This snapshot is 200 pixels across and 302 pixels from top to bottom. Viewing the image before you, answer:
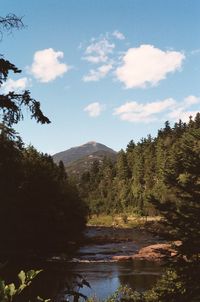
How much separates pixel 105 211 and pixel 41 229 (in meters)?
129

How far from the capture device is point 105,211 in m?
160

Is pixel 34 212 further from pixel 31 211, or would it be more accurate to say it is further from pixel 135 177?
pixel 135 177

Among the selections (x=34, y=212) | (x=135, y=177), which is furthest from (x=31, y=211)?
(x=135, y=177)

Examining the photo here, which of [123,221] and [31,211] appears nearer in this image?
[31,211]

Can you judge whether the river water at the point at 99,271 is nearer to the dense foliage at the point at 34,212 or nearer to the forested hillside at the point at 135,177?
the dense foliage at the point at 34,212

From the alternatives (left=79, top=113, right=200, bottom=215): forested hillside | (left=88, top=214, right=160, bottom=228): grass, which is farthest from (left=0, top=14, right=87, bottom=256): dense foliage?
(left=79, top=113, right=200, bottom=215): forested hillside

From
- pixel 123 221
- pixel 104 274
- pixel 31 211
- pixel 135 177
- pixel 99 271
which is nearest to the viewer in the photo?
pixel 31 211

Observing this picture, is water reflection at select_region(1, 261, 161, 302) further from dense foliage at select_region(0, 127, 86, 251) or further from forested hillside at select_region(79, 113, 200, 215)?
forested hillside at select_region(79, 113, 200, 215)

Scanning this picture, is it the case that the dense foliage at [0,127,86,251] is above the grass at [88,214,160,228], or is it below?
above

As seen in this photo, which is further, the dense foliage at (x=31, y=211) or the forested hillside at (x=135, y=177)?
the forested hillside at (x=135, y=177)

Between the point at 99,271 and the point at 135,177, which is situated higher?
the point at 135,177

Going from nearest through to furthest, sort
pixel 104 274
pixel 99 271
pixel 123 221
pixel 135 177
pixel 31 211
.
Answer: pixel 31 211 → pixel 104 274 → pixel 99 271 → pixel 123 221 → pixel 135 177

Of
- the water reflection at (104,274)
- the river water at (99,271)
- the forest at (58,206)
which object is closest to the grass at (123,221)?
the river water at (99,271)

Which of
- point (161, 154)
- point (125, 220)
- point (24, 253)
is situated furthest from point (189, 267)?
point (161, 154)
